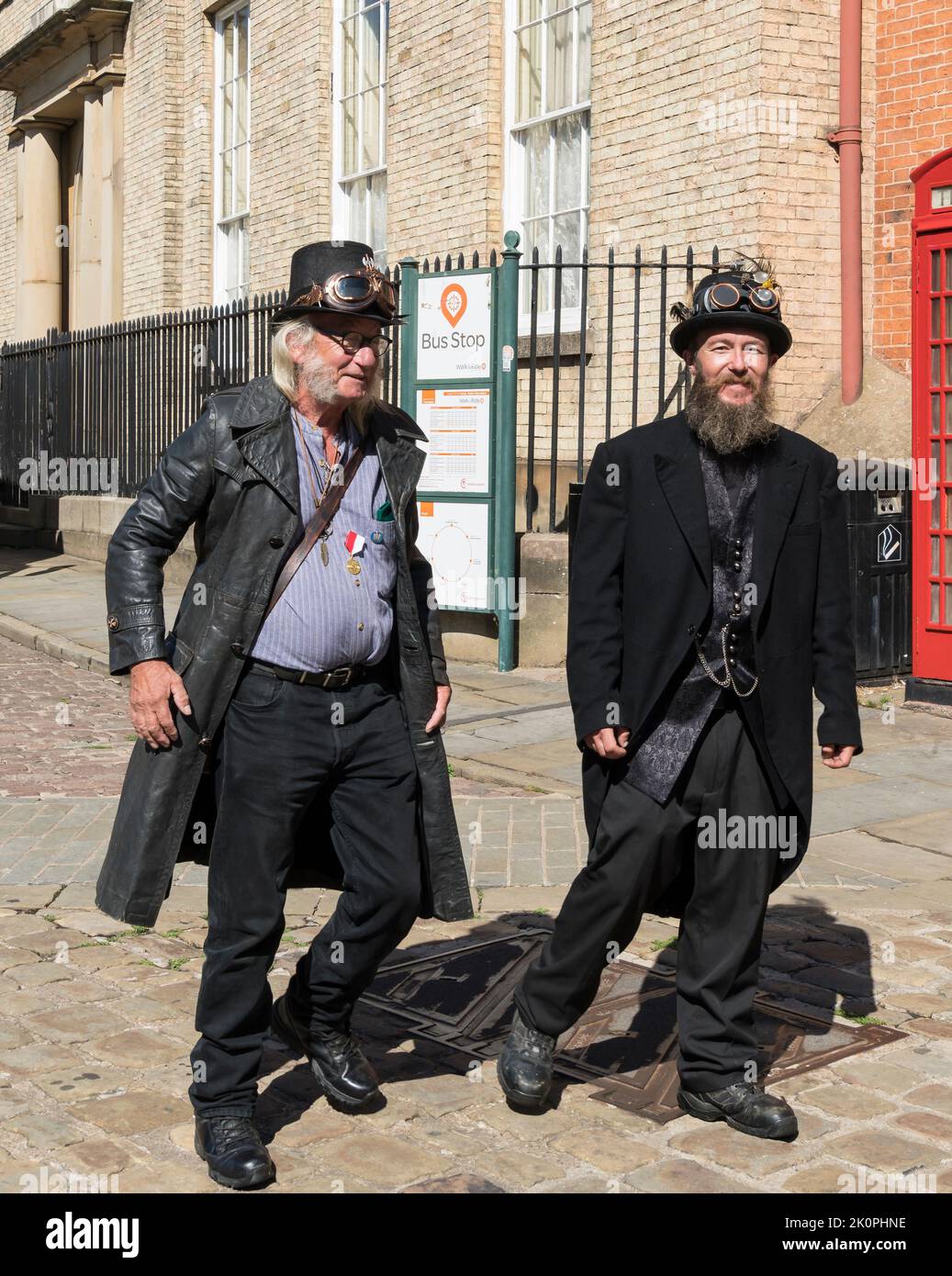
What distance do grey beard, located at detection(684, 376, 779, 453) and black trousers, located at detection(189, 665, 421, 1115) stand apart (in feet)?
3.37

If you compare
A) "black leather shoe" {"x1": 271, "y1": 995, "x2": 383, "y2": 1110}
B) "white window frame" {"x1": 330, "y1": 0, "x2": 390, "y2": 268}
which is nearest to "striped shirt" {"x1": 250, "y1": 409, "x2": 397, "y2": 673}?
"black leather shoe" {"x1": 271, "y1": 995, "x2": 383, "y2": 1110}

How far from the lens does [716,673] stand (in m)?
4.15

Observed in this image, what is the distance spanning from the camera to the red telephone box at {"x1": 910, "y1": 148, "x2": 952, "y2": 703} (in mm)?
9484

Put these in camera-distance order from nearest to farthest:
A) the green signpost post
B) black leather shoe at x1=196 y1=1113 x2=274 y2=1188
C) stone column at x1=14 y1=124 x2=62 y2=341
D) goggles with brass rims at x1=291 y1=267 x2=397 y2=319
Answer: black leather shoe at x1=196 y1=1113 x2=274 y2=1188, goggles with brass rims at x1=291 y1=267 x2=397 y2=319, the green signpost post, stone column at x1=14 y1=124 x2=62 y2=341

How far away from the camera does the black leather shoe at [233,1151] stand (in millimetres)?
3766

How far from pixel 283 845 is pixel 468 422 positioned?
7.90 m

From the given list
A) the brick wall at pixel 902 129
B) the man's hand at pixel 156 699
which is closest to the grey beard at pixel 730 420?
the man's hand at pixel 156 699

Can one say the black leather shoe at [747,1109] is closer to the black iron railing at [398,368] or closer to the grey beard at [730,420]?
the grey beard at [730,420]

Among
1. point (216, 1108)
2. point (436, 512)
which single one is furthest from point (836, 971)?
point (436, 512)

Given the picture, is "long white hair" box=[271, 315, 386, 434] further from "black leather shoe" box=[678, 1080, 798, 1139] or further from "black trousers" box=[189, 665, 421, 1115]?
"black leather shoe" box=[678, 1080, 798, 1139]

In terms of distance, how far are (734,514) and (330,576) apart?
1.03 m

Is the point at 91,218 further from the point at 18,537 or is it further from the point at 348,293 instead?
the point at 348,293

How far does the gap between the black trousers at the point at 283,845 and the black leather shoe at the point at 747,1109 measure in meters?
0.87

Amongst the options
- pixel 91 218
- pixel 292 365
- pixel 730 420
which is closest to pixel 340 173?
pixel 91 218
